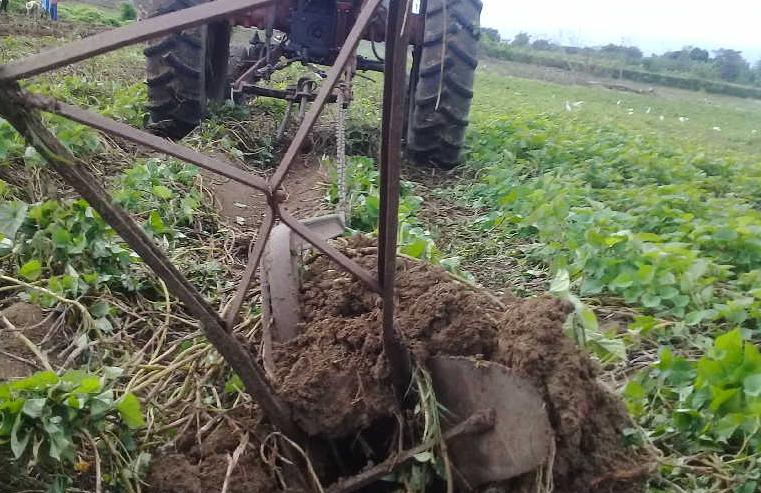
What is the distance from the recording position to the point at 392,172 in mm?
1689

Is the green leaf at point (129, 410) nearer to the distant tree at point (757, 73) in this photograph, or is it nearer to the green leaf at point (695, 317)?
the green leaf at point (695, 317)

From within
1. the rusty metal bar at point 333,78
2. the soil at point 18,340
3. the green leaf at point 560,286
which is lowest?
the soil at point 18,340

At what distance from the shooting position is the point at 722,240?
11.7 feet

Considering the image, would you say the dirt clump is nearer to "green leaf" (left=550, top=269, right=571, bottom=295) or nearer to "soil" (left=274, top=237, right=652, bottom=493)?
"soil" (left=274, top=237, right=652, bottom=493)

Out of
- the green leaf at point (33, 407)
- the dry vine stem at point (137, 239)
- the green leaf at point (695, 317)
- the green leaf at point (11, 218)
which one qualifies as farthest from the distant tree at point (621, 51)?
the green leaf at point (33, 407)

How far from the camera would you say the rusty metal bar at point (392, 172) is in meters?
1.59

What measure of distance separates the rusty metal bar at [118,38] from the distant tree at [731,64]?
3772 centimetres

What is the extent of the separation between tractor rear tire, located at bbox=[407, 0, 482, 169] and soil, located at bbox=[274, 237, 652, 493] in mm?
3538

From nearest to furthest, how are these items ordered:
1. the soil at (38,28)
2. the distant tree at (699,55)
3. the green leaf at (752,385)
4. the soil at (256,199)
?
the green leaf at (752,385) → the soil at (256,199) → the soil at (38,28) → the distant tree at (699,55)

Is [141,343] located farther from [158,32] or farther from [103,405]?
[158,32]

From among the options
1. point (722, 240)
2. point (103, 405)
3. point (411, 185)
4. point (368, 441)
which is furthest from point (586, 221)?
point (103, 405)

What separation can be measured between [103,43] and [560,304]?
1.24 metres

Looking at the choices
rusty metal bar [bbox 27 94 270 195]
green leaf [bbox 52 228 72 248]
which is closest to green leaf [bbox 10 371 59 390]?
rusty metal bar [bbox 27 94 270 195]

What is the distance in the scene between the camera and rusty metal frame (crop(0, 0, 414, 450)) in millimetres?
1371
